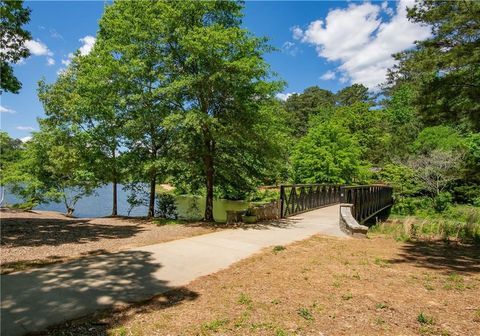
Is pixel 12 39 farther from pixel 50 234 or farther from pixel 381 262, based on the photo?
pixel 381 262

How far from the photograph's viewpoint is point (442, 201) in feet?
82.0

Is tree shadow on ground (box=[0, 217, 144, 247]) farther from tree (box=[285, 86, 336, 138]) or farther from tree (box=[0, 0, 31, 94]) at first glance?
tree (box=[285, 86, 336, 138])

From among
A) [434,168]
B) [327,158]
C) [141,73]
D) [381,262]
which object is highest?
[141,73]

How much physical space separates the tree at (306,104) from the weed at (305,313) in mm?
56416

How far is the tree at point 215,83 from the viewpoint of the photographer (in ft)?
33.8

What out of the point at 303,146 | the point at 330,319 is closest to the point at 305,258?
the point at 330,319

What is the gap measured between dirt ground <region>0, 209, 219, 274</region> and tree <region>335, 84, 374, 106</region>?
198 ft

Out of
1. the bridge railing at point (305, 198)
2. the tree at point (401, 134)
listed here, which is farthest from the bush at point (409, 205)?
the bridge railing at point (305, 198)

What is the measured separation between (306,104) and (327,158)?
42875 mm

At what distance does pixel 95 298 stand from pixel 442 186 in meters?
29.1

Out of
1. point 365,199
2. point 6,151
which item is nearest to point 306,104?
point 365,199

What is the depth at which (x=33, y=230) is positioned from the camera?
9.35 meters

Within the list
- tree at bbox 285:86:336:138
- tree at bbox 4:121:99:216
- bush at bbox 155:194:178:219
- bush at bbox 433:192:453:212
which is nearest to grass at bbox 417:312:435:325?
bush at bbox 155:194:178:219

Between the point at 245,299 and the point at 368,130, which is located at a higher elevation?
the point at 368,130
